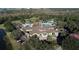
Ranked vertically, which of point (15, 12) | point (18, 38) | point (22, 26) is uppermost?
point (15, 12)
